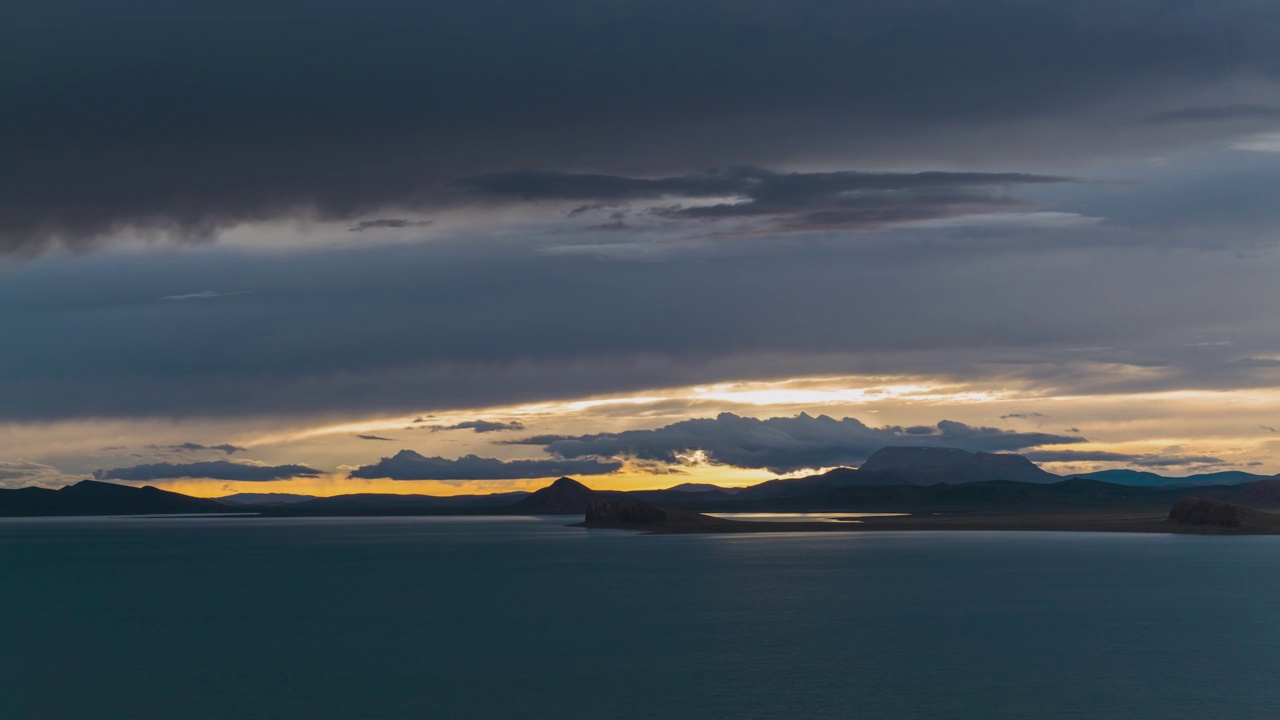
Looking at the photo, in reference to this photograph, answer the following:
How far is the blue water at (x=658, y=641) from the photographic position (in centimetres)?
4219

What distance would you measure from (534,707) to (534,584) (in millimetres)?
50822

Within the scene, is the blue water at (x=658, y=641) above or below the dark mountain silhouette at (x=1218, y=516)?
below

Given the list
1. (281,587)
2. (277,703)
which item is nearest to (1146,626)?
(277,703)

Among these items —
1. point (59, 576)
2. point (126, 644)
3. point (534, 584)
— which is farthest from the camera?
point (59, 576)

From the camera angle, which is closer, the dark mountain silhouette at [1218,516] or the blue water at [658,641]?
the blue water at [658,641]

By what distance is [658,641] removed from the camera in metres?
57.0

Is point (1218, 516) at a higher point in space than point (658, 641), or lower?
higher

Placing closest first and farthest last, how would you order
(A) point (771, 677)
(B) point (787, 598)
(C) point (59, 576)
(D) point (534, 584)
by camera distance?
(A) point (771, 677) < (B) point (787, 598) < (D) point (534, 584) < (C) point (59, 576)

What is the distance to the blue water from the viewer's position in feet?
138

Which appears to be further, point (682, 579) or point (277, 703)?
point (682, 579)

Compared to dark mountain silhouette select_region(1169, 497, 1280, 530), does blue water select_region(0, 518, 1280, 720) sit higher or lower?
lower

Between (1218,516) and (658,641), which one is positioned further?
(1218,516)

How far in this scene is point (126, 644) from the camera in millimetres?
59219

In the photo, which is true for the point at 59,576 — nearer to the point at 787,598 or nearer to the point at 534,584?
the point at 534,584
